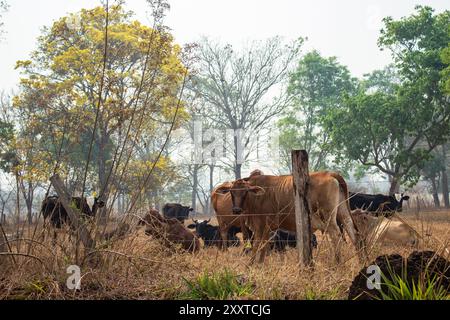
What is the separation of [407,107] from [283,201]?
739 inches

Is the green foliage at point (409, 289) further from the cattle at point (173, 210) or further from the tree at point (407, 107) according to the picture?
the tree at point (407, 107)

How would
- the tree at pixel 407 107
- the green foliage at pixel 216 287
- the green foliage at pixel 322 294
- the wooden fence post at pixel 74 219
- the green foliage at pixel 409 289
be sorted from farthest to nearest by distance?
the tree at pixel 407 107
the wooden fence post at pixel 74 219
the green foliage at pixel 216 287
the green foliage at pixel 322 294
the green foliage at pixel 409 289

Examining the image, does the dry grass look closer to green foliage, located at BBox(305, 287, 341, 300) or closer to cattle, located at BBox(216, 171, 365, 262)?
green foliage, located at BBox(305, 287, 341, 300)

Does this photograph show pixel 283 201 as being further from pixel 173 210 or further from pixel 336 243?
pixel 173 210

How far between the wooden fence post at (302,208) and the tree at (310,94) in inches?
1447

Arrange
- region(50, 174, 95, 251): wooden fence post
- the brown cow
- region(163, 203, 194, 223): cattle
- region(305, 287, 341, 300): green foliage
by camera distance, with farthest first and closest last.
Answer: region(163, 203, 194, 223): cattle < the brown cow < region(50, 174, 95, 251): wooden fence post < region(305, 287, 341, 300): green foliage

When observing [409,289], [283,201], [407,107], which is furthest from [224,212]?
[407,107]

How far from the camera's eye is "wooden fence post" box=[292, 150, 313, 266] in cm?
663

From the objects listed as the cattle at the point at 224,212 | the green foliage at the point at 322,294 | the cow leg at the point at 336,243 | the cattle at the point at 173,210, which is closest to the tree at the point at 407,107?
the cattle at the point at 173,210

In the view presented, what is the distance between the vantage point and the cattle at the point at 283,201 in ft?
30.1

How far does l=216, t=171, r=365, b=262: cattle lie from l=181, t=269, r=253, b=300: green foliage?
280 centimetres

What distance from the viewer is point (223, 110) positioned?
40.7 meters

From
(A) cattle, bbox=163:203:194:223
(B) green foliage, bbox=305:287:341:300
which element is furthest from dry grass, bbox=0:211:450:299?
(A) cattle, bbox=163:203:194:223
